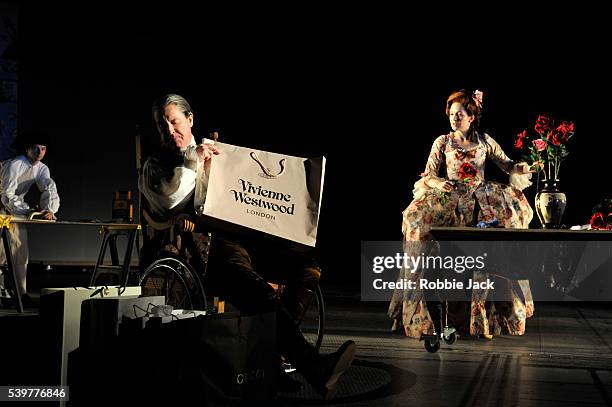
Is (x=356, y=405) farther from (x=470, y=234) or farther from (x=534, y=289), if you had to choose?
(x=534, y=289)

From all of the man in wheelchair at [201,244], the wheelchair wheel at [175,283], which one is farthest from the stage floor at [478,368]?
the wheelchair wheel at [175,283]

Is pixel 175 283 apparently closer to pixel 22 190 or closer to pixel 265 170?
pixel 265 170

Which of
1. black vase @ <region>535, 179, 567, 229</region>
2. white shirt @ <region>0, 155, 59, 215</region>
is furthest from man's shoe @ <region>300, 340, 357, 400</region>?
white shirt @ <region>0, 155, 59, 215</region>

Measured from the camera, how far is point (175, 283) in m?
3.50

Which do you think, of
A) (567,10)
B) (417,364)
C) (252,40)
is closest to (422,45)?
(567,10)

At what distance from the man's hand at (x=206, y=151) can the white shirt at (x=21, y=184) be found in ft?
13.0

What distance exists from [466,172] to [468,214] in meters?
0.25

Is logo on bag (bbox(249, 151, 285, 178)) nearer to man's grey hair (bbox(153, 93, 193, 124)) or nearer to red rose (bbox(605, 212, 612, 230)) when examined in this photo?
man's grey hair (bbox(153, 93, 193, 124))

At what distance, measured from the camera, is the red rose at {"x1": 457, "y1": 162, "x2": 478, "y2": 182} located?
514cm

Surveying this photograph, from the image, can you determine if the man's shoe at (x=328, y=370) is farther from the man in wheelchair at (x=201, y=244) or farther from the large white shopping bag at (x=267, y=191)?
the large white shopping bag at (x=267, y=191)

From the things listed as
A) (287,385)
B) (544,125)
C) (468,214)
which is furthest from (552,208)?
(287,385)

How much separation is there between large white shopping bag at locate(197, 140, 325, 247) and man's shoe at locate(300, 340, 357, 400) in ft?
1.98

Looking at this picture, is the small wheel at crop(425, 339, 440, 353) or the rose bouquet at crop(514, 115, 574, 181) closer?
the small wheel at crop(425, 339, 440, 353)

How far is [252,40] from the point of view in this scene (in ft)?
30.5
